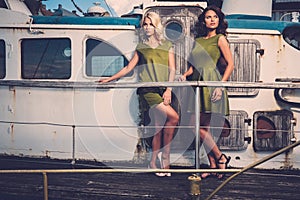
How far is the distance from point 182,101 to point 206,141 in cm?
69

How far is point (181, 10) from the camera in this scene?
4.62m

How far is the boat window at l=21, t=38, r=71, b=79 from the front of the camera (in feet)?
16.2

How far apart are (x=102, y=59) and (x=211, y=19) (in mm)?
1607

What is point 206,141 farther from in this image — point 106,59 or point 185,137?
point 106,59

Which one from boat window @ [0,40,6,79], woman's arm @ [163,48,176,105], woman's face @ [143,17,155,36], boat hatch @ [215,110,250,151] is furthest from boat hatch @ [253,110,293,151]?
boat window @ [0,40,6,79]

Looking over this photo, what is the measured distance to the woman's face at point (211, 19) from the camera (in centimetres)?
404

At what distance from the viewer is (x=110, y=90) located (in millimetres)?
4812

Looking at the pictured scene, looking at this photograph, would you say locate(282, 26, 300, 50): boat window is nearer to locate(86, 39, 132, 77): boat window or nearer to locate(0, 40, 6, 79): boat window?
locate(86, 39, 132, 77): boat window

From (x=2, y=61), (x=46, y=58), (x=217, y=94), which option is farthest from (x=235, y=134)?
(x=2, y=61)

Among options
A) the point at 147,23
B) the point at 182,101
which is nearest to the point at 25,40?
the point at 147,23

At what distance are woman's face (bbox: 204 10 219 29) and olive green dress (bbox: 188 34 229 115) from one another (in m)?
0.13

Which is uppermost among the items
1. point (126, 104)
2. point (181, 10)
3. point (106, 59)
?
point (181, 10)

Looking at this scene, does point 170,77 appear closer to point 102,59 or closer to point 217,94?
point 217,94

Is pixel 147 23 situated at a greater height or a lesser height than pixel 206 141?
greater
